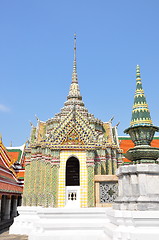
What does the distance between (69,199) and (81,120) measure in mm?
4765

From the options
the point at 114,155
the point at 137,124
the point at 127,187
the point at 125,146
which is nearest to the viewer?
the point at 127,187

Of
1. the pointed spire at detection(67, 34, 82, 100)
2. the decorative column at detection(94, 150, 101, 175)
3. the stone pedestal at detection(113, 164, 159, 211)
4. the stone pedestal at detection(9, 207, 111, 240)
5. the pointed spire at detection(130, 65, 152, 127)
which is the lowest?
the stone pedestal at detection(9, 207, 111, 240)

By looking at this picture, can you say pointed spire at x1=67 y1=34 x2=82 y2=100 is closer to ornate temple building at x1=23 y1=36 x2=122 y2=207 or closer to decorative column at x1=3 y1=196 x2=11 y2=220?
ornate temple building at x1=23 y1=36 x2=122 y2=207

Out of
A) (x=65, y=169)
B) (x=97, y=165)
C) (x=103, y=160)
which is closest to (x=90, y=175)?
(x=97, y=165)

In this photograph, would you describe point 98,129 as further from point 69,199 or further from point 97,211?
point 97,211

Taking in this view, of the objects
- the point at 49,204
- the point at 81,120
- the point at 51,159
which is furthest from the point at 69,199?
the point at 81,120

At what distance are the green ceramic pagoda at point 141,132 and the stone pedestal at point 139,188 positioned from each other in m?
0.47

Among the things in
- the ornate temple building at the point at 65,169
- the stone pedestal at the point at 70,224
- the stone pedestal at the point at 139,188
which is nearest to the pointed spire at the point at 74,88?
the ornate temple building at the point at 65,169

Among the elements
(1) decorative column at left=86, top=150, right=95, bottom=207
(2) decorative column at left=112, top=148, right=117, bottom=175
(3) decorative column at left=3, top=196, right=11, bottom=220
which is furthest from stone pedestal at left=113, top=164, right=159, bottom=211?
(3) decorative column at left=3, top=196, right=11, bottom=220

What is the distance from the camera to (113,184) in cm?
1168

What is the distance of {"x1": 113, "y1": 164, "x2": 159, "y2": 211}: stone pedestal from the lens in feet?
16.8

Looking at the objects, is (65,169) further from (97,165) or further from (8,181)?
(8,181)

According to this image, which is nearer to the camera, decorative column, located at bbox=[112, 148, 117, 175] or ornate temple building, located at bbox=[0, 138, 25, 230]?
ornate temple building, located at bbox=[0, 138, 25, 230]

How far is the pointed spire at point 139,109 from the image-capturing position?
6387mm
